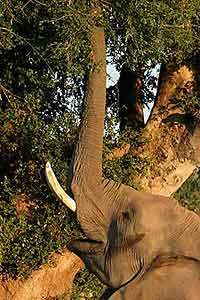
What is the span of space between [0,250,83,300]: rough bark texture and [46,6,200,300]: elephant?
478cm

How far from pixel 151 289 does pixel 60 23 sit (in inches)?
165

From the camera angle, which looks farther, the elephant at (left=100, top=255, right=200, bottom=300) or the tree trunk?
the tree trunk

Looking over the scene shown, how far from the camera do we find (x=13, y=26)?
10.2 meters

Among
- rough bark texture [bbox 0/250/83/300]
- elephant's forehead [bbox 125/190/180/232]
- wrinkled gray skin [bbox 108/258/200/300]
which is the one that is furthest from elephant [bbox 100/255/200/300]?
rough bark texture [bbox 0/250/83/300]

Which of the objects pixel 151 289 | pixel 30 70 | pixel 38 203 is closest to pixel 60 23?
pixel 30 70

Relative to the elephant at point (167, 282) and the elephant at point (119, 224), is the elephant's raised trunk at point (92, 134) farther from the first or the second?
the elephant at point (167, 282)

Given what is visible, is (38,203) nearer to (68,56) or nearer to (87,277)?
(87,277)

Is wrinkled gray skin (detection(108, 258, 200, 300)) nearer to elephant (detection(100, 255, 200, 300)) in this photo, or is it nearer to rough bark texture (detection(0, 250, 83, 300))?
elephant (detection(100, 255, 200, 300))

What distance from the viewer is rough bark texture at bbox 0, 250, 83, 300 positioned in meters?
11.4

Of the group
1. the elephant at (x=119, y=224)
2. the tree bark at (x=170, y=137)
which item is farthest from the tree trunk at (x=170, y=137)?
the elephant at (x=119, y=224)

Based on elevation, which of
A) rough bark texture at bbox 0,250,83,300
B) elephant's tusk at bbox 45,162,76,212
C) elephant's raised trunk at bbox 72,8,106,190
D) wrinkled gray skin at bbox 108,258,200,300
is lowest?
rough bark texture at bbox 0,250,83,300

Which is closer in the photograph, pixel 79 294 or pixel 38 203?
pixel 38 203

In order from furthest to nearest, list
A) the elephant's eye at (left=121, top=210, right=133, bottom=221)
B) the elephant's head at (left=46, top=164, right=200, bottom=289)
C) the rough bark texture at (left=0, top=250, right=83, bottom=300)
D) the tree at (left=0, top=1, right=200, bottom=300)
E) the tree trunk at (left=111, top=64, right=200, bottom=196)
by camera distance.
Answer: the tree trunk at (left=111, top=64, right=200, bottom=196)
the rough bark texture at (left=0, top=250, right=83, bottom=300)
the tree at (left=0, top=1, right=200, bottom=300)
the elephant's eye at (left=121, top=210, right=133, bottom=221)
the elephant's head at (left=46, top=164, right=200, bottom=289)

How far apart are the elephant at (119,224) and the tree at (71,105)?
9.97ft
